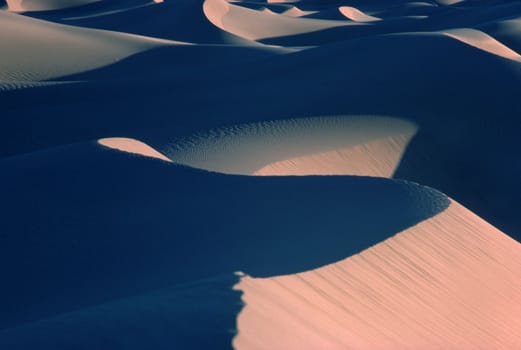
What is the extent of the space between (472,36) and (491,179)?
250 inches

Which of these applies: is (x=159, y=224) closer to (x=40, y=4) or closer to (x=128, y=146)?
(x=128, y=146)

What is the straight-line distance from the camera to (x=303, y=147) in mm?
8797

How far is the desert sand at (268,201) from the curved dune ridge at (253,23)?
9.03 meters

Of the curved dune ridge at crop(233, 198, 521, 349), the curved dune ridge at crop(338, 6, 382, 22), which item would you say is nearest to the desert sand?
the curved dune ridge at crop(233, 198, 521, 349)

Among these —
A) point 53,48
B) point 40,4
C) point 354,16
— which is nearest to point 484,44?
point 53,48

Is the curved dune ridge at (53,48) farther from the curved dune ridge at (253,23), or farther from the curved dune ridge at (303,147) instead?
the curved dune ridge at (253,23)

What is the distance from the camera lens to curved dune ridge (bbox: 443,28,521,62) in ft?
42.6

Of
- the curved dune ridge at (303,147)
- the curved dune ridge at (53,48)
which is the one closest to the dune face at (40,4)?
the curved dune ridge at (53,48)

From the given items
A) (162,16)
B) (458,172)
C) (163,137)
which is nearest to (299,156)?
(163,137)

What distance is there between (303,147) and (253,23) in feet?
52.9

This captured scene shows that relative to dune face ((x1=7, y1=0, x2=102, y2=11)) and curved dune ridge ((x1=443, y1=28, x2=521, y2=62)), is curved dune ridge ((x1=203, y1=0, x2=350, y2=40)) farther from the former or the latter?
dune face ((x1=7, y1=0, x2=102, y2=11))

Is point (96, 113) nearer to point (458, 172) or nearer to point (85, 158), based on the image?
point (85, 158)

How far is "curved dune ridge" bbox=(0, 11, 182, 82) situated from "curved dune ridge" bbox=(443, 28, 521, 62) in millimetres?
6220

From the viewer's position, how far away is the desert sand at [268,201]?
3410 millimetres
